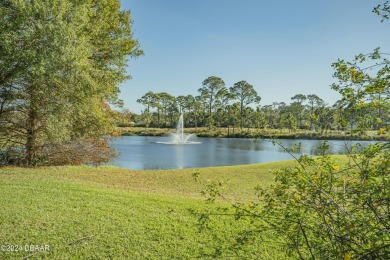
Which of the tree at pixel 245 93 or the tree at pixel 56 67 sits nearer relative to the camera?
the tree at pixel 56 67

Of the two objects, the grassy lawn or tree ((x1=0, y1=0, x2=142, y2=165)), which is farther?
tree ((x1=0, y1=0, x2=142, y2=165))

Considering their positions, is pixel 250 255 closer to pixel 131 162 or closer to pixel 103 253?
pixel 103 253

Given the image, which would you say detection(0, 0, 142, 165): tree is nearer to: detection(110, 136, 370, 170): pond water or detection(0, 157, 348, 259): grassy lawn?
detection(0, 157, 348, 259): grassy lawn

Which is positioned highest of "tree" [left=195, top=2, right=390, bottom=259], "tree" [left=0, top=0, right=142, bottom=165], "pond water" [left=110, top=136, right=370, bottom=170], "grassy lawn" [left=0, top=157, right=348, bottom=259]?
"tree" [left=0, top=0, right=142, bottom=165]

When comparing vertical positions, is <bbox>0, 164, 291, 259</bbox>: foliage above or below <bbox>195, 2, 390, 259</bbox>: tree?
below

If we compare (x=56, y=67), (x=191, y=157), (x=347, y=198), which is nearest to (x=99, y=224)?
(x=347, y=198)

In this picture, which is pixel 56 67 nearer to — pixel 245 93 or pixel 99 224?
pixel 99 224

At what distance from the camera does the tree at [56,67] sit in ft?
19.7

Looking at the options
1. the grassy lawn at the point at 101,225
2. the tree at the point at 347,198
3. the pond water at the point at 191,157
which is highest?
the tree at the point at 347,198

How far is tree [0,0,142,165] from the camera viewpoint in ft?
19.7

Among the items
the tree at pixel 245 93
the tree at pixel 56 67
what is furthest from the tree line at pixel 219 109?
the tree at pixel 56 67

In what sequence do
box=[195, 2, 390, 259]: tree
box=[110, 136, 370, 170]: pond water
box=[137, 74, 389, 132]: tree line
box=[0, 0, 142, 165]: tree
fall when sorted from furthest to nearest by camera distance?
box=[137, 74, 389, 132]: tree line < box=[110, 136, 370, 170]: pond water < box=[0, 0, 142, 165]: tree < box=[195, 2, 390, 259]: tree

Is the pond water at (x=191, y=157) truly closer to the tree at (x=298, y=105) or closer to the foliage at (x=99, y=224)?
the foliage at (x=99, y=224)

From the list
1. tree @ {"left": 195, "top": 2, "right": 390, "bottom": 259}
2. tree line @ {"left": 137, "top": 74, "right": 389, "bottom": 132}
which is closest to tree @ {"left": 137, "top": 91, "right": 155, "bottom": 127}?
tree line @ {"left": 137, "top": 74, "right": 389, "bottom": 132}
